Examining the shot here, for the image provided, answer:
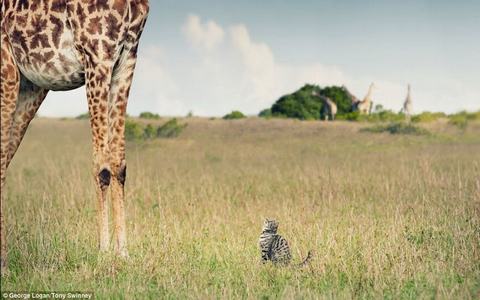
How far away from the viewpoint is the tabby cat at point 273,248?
7.69m

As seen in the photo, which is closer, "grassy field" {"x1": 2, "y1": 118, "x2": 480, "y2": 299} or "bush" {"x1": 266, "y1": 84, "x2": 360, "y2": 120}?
"grassy field" {"x1": 2, "y1": 118, "x2": 480, "y2": 299}

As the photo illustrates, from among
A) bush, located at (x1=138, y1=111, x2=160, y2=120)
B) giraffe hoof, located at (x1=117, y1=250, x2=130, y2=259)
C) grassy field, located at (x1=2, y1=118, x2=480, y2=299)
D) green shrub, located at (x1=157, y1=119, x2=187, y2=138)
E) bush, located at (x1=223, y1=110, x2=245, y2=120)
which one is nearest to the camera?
grassy field, located at (x1=2, y1=118, x2=480, y2=299)

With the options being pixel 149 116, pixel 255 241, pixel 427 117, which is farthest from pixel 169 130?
pixel 255 241

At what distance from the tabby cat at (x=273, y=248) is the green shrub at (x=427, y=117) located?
76.4 feet

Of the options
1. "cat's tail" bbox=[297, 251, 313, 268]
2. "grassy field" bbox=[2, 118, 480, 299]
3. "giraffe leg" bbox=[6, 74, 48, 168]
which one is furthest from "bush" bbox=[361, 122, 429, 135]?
"giraffe leg" bbox=[6, 74, 48, 168]

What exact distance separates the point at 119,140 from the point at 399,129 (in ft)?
72.8

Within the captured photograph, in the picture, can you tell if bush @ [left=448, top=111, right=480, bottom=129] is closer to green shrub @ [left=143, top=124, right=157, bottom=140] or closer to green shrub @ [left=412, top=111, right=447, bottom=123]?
green shrub @ [left=412, top=111, right=447, bottom=123]

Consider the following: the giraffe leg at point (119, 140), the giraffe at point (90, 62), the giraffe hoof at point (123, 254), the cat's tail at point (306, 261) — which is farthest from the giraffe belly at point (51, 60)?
the cat's tail at point (306, 261)

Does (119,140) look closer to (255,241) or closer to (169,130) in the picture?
(255,241)

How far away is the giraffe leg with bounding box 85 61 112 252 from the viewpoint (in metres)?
7.56

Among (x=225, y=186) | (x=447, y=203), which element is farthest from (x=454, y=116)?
(x=447, y=203)

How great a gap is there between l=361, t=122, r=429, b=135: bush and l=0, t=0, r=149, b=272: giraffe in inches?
853

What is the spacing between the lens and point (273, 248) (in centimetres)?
770

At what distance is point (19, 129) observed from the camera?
8.40 metres
